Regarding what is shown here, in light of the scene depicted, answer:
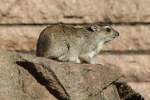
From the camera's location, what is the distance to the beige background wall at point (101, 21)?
9.15 m

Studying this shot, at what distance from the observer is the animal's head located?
894 cm

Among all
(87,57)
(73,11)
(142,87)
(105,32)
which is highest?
(73,11)

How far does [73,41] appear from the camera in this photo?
855cm

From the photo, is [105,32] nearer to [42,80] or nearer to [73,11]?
[73,11]

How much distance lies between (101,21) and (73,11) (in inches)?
14.6

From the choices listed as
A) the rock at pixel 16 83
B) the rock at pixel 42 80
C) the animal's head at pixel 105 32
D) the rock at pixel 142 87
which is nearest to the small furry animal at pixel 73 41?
the animal's head at pixel 105 32

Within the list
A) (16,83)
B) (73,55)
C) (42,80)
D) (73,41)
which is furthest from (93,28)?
(16,83)

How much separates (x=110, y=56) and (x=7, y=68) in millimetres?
2558

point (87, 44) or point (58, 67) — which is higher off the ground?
point (58, 67)

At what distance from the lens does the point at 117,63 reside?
9242 millimetres

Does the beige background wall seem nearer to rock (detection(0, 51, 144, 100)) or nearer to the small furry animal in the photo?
the small furry animal

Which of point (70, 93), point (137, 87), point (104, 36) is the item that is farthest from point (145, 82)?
point (70, 93)

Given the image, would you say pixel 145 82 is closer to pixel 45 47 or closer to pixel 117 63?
pixel 117 63

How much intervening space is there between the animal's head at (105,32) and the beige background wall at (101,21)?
190 millimetres
